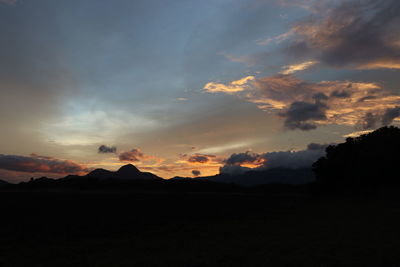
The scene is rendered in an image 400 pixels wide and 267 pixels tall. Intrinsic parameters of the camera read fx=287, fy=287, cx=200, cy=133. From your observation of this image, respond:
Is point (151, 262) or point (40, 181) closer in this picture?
point (151, 262)

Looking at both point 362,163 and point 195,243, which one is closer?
point 195,243

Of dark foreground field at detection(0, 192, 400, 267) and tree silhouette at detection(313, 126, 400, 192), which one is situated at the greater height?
tree silhouette at detection(313, 126, 400, 192)

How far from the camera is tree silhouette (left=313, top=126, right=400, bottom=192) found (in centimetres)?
6906

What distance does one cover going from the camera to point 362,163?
72438mm

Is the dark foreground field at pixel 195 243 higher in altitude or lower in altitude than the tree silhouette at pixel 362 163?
lower

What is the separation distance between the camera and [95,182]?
138250 millimetres

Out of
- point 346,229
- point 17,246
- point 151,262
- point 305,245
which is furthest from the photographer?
point 346,229

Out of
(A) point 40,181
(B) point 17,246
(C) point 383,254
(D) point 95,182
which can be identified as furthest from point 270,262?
(A) point 40,181

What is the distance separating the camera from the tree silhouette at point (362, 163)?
6906cm

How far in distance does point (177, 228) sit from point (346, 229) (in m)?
17.3

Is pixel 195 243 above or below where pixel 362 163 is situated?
below

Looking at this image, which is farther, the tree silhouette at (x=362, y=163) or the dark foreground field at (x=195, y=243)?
the tree silhouette at (x=362, y=163)

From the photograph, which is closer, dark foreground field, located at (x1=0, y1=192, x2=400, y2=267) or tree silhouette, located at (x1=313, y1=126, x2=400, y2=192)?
dark foreground field, located at (x1=0, y1=192, x2=400, y2=267)

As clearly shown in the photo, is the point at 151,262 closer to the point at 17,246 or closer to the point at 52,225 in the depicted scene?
the point at 17,246
